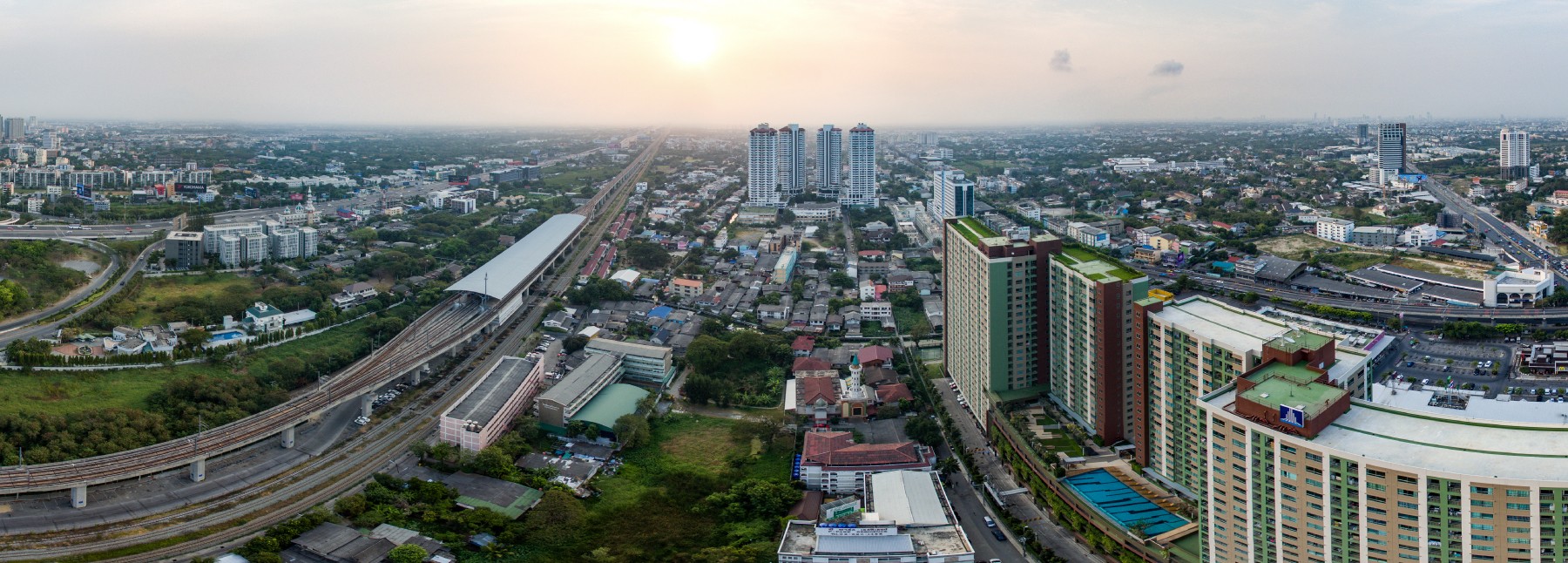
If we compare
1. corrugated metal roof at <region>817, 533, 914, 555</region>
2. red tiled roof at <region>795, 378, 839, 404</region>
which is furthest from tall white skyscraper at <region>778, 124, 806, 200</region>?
corrugated metal roof at <region>817, 533, 914, 555</region>

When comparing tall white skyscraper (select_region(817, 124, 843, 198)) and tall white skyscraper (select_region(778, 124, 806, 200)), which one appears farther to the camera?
tall white skyscraper (select_region(817, 124, 843, 198))

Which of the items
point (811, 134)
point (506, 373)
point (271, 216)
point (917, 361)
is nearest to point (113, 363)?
point (506, 373)

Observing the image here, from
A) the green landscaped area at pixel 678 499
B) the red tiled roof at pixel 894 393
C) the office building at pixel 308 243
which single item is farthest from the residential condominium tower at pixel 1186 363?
the office building at pixel 308 243

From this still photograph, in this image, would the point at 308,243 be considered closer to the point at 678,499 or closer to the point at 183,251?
the point at 183,251

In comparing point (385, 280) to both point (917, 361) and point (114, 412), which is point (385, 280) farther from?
point (917, 361)

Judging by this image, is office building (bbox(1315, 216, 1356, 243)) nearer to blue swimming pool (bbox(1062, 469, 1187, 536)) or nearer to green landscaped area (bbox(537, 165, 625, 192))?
blue swimming pool (bbox(1062, 469, 1187, 536))
